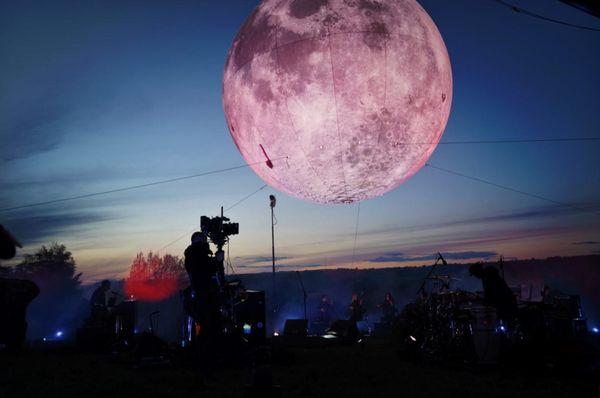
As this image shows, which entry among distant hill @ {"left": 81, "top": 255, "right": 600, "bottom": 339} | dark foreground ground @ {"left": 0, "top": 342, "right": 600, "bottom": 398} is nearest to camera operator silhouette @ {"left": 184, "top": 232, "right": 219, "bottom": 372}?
dark foreground ground @ {"left": 0, "top": 342, "right": 600, "bottom": 398}

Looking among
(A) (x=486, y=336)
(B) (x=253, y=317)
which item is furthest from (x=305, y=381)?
(B) (x=253, y=317)

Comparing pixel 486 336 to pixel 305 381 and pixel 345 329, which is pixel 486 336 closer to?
pixel 305 381

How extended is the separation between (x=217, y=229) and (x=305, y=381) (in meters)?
5.08

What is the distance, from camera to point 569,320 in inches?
402

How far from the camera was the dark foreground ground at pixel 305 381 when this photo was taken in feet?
18.5

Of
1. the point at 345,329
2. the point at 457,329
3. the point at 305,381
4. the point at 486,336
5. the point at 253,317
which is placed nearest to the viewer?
the point at 305,381

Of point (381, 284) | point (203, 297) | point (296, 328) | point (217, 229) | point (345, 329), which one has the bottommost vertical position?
point (381, 284)

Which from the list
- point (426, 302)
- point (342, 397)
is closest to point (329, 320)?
point (426, 302)

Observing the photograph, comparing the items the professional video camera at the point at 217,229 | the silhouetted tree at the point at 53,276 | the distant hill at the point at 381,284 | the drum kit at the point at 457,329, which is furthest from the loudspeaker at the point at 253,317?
the silhouetted tree at the point at 53,276

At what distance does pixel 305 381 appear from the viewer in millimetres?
6449

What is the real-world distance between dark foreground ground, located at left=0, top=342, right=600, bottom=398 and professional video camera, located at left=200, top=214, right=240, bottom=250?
11.1 ft

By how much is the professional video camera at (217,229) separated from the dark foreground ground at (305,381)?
340cm

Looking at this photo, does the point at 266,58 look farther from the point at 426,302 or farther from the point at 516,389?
the point at 426,302

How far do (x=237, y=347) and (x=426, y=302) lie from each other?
5248 mm
